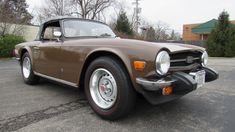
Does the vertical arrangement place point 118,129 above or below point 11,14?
below

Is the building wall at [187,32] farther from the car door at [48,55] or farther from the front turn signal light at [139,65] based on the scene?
the front turn signal light at [139,65]

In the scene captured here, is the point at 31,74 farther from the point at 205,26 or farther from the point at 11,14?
the point at 205,26

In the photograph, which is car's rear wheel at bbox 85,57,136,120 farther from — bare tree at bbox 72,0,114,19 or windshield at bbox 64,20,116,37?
bare tree at bbox 72,0,114,19

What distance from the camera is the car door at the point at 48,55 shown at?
11.7 feet

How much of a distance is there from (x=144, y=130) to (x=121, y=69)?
78 centimetres

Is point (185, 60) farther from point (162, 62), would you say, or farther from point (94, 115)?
point (94, 115)


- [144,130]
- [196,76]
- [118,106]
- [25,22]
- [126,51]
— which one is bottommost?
[144,130]

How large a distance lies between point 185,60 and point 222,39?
640 inches

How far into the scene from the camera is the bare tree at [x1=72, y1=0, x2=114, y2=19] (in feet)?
107

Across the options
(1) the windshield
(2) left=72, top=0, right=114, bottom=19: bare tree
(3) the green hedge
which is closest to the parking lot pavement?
(1) the windshield

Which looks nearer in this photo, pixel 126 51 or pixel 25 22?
pixel 126 51

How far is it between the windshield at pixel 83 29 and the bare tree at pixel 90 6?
29.1 meters

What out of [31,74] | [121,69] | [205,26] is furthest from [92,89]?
[205,26]

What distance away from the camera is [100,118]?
2811 mm
